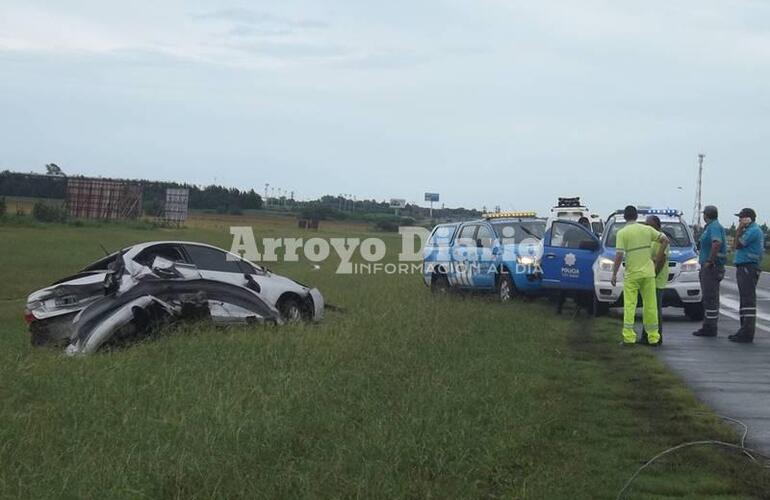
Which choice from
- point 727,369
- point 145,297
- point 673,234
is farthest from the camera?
point 673,234

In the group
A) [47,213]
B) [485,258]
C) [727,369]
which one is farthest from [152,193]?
[727,369]

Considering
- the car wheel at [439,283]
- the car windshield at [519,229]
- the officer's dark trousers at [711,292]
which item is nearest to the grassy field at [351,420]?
the officer's dark trousers at [711,292]

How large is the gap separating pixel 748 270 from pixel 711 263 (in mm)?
503

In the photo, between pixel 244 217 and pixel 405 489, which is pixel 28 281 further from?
pixel 244 217

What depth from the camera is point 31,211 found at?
61188mm

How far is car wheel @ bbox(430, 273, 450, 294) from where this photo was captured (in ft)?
70.0

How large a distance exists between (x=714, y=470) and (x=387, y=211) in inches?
3180

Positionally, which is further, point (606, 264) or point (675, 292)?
point (606, 264)

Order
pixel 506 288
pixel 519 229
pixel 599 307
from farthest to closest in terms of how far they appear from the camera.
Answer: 1. pixel 519 229
2. pixel 506 288
3. pixel 599 307

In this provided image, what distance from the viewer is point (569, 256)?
1744cm

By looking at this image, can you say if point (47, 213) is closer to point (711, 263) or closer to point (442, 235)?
point (442, 235)

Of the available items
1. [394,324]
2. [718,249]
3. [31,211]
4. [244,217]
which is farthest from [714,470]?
[244,217]

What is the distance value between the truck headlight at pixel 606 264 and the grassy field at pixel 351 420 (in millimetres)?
4221

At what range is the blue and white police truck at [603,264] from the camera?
16.5 m
